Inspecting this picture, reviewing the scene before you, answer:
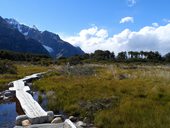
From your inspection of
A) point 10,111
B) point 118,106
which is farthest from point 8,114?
point 118,106

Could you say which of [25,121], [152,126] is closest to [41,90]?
[25,121]

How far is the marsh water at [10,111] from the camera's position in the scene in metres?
13.9

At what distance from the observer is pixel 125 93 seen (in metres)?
18.6

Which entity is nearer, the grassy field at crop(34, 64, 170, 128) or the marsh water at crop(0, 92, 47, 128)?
the grassy field at crop(34, 64, 170, 128)

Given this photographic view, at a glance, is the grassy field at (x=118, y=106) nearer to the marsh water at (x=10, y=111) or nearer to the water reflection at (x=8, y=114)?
the marsh water at (x=10, y=111)

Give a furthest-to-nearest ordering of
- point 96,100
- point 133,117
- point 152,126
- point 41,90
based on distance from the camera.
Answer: point 41,90 < point 96,100 < point 133,117 < point 152,126

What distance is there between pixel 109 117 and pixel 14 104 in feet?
28.7

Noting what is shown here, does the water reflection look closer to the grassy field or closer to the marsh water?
the marsh water

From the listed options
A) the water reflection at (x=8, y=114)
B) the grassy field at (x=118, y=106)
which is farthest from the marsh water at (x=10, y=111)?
the grassy field at (x=118, y=106)

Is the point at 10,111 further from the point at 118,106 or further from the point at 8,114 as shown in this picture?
the point at 118,106

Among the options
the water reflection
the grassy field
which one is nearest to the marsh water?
the water reflection

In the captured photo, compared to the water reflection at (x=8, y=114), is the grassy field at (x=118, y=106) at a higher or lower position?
higher

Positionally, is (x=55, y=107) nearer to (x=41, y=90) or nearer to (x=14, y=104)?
(x=14, y=104)

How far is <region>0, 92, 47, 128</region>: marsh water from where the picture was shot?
45.7 feet
